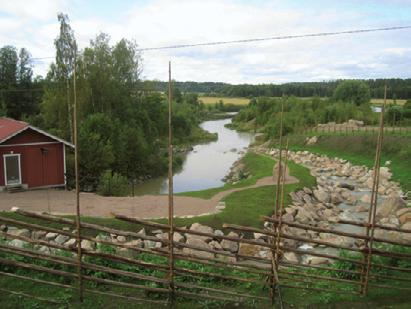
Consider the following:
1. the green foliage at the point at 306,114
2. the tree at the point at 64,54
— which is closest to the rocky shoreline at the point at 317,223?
the tree at the point at 64,54

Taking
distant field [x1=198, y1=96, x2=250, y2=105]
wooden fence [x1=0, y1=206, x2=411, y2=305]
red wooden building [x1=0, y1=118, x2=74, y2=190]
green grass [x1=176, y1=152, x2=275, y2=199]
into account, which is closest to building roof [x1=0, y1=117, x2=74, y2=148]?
red wooden building [x1=0, y1=118, x2=74, y2=190]

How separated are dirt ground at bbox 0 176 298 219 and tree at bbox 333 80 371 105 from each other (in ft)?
146

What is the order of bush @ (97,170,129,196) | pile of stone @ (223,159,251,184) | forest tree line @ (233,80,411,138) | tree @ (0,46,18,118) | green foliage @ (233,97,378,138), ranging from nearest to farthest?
bush @ (97,170,129,196), pile of stone @ (223,159,251,184), tree @ (0,46,18,118), forest tree line @ (233,80,411,138), green foliage @ (233,97,378,138)

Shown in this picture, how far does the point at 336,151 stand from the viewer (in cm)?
3109

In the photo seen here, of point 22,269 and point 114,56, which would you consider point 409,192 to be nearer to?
point 22,269

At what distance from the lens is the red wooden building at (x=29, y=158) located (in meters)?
16.6

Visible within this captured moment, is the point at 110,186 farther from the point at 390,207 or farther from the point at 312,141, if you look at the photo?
the point at 312,141

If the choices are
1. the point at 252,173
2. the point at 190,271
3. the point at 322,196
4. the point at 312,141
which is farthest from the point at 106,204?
the point at 312,141

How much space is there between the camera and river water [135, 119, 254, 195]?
23.4 m

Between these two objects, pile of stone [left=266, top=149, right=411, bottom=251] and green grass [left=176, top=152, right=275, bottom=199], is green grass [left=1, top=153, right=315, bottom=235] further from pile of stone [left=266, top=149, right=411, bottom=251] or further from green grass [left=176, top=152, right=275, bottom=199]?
pile of stone [left=266, top=149, right=411, bottom=251]

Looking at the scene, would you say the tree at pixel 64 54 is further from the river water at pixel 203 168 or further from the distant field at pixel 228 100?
the distant field at pixel 228 100

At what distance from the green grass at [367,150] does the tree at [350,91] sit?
913 inches

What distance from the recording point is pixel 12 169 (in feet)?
55.2

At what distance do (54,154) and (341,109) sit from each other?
119 feet
